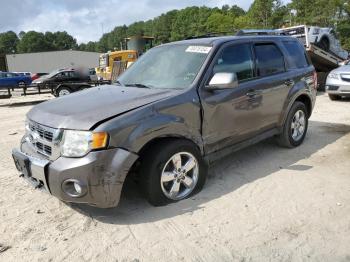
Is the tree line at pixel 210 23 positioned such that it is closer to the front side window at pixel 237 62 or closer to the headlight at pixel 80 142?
the front side window at pixel 237 62

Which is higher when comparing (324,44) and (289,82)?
(324,44)

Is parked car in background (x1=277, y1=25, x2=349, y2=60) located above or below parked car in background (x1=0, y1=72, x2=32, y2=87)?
above

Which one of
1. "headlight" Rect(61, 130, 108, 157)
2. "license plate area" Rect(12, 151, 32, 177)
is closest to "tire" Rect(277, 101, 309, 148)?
"headlight" Rect(61, 130, 108, 157)

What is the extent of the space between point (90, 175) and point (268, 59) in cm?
328

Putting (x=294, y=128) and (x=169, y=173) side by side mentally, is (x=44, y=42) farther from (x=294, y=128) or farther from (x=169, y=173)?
(x=169, y=173)

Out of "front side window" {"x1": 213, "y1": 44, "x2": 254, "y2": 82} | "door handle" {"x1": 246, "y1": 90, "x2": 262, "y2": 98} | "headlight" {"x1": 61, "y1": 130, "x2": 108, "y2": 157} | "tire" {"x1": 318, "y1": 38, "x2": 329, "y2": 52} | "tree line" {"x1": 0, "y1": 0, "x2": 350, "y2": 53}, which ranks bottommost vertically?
"headlight" {"x1": 61, "y1": 130, "x2": 108, "y2": 157}

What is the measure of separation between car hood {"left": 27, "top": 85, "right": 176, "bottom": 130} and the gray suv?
0.4 inches

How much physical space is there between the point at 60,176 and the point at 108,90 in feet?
4.77

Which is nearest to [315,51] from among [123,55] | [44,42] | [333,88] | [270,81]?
[333,88]

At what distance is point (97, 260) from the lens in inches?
124

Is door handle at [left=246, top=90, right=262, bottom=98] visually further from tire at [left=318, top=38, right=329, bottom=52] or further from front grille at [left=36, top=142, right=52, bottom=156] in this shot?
tire at [left=318, top=38, right=329, bottom=52]

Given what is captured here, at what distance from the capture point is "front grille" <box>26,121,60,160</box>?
3580 mm

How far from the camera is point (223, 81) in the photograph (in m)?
4.14

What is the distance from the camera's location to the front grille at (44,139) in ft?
11.7
